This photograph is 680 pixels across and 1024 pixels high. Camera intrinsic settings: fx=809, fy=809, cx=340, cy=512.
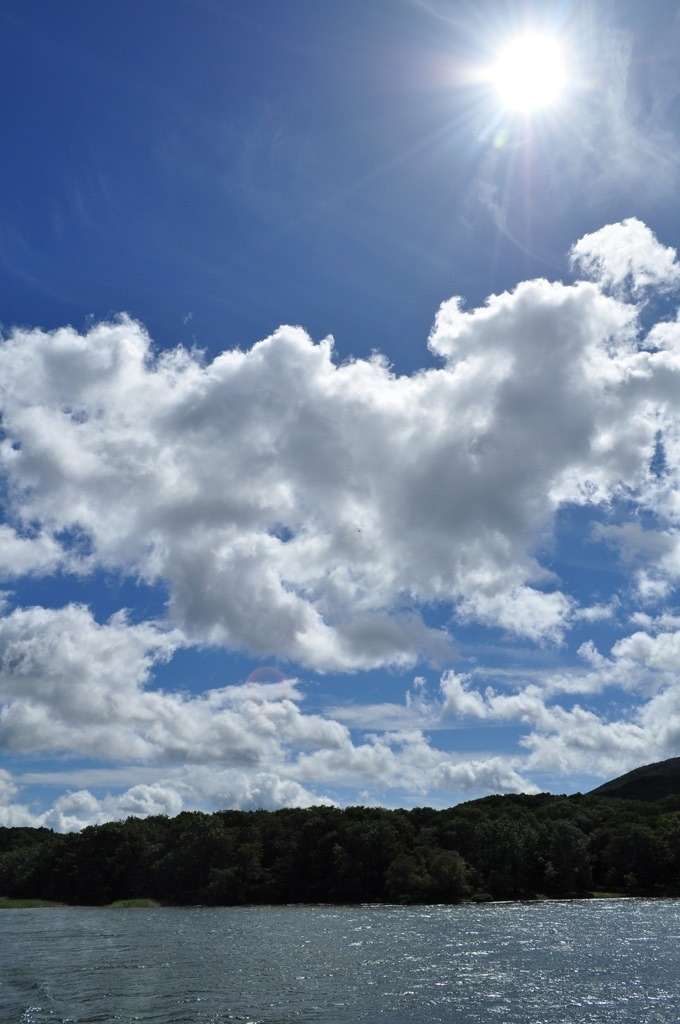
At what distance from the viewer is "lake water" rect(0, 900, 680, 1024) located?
2633 inches

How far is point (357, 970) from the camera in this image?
89.1 metres

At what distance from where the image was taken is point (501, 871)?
7825 inches

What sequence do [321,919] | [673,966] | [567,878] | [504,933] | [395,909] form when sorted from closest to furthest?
[673,966] < [504,933] < [321,919] < [395,909] < [567,878]

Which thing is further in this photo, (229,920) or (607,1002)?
(229,920)

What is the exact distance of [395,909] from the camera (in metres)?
177

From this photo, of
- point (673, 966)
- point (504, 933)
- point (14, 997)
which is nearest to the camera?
point (14, 997)

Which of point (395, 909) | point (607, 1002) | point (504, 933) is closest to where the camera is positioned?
point (607, 1002)

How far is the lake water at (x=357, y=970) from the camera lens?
66.9 metres

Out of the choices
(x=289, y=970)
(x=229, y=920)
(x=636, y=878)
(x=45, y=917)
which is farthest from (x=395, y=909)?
(x=289, y=970)

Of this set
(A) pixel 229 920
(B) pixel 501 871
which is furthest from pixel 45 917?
(B) pixel 501 871

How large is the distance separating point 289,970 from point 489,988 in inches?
980

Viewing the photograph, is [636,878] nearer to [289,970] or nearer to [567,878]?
[567,878]

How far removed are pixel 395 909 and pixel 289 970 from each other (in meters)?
95.6

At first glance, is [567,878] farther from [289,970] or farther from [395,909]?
[289,970]
